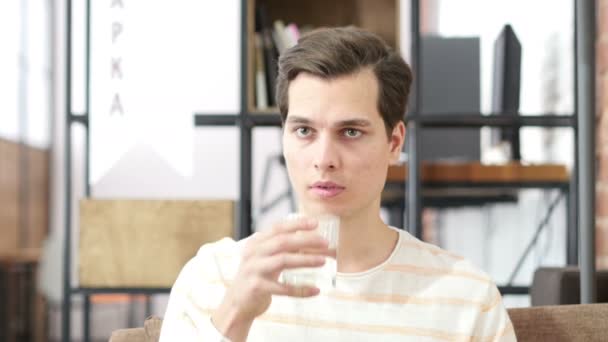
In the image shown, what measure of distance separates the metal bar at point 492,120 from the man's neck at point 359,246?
1.19 meters

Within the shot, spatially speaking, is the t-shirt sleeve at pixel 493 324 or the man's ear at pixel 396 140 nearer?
the t-shirt sleeve at pixel 493 324

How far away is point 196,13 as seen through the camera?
2.55m

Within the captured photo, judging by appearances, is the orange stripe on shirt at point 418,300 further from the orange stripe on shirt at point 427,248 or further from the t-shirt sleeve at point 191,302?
the t-shirt sleeve at point 191,302

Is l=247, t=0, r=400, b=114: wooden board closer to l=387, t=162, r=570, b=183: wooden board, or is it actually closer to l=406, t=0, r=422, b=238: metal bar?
l=406, t=0, r=422, b=238: metal bar

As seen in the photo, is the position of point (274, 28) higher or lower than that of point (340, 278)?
higher

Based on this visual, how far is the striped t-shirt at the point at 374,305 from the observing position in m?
1.20

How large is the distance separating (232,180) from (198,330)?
17.1 ft

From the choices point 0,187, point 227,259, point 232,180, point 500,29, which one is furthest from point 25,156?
point 227,259

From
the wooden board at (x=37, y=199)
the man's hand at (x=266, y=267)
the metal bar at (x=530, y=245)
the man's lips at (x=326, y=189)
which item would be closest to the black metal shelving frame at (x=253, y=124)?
the metal bar at (x=530, y=245)

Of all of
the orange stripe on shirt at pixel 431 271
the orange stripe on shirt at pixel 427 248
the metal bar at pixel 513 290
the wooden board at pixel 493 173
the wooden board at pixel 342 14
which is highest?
the wooden board at pixel 342 14

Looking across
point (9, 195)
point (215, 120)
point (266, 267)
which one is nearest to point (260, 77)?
point (215, 120)

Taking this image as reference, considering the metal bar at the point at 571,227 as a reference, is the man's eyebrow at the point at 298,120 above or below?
above

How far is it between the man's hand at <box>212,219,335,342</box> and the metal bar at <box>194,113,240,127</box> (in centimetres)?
Answer: 143

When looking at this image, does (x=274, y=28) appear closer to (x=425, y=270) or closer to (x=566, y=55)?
(x=566, y=55)
